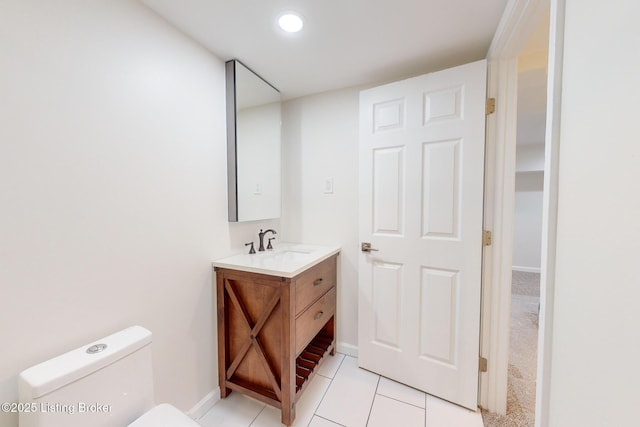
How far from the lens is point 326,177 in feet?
6.65

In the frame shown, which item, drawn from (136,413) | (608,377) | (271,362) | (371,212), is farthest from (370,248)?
(136,413)

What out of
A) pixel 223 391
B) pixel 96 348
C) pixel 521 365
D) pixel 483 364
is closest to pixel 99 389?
pixel 96 348

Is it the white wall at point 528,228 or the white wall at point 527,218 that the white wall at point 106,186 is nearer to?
the white wall at point 527,218

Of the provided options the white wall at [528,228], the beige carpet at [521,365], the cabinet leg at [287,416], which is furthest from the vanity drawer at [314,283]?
the white wall at [528,228]

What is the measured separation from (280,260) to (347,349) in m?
1.05

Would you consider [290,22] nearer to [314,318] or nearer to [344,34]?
[344,34]

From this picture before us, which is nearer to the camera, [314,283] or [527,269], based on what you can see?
[314,283]

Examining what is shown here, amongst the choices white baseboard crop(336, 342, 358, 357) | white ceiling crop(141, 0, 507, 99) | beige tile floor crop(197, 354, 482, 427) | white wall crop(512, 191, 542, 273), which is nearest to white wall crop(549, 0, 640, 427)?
white ceiling crop(141, 0, 507, 99)

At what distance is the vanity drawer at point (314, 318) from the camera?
145 cm

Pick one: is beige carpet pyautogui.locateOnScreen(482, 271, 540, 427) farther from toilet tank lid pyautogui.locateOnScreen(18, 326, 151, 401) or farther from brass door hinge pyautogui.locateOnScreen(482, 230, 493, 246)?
toilet tank lid pyautogui.locateOnScreen(18, 326, 151, 401)

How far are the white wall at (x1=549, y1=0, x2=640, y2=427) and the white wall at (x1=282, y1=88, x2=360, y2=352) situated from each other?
137cm

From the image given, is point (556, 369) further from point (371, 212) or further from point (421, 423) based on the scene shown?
point (371, 212)

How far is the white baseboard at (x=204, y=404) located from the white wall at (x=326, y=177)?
0.97 meters

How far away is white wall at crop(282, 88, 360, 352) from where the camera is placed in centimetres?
194
